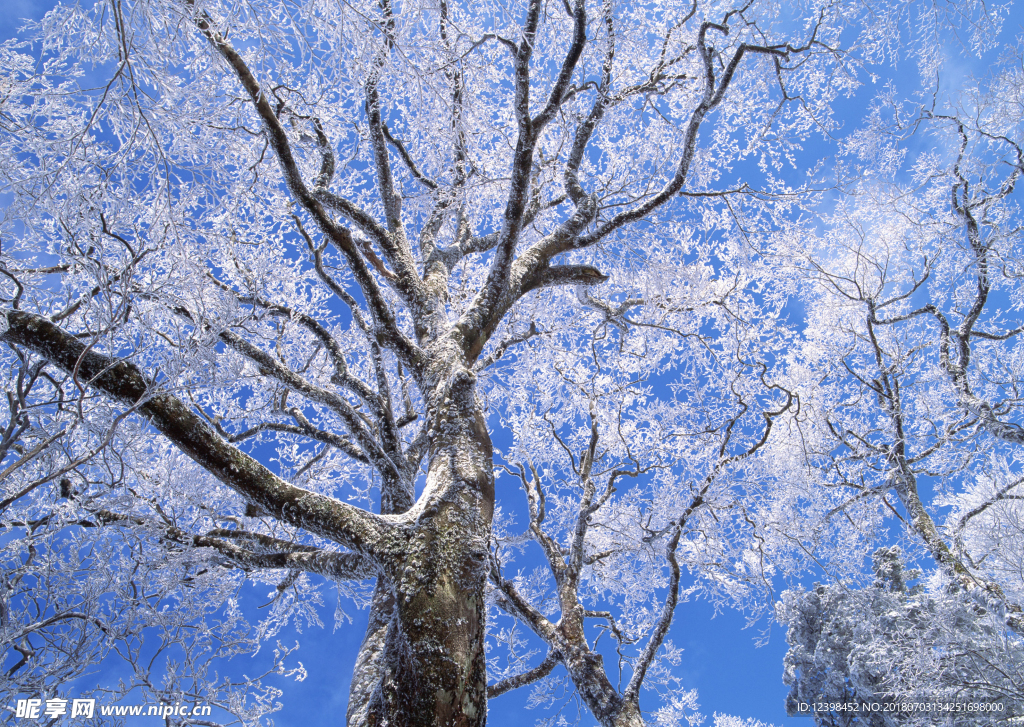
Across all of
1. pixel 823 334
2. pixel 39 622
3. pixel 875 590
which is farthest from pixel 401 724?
pixel 823 334

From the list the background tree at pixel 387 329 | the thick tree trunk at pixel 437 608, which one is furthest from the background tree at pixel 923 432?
the thick tree trunk at pixel 437 608

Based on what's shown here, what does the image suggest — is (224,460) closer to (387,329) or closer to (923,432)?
(387,329)

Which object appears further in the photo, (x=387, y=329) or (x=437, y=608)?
(x=387, y=329)

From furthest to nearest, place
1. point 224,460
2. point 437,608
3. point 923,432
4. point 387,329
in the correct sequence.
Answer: point 923,432 → point 387,329 → point 224,460 → point 437,608

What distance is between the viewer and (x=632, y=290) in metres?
7.03

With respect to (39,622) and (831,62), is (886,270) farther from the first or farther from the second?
(39,622)

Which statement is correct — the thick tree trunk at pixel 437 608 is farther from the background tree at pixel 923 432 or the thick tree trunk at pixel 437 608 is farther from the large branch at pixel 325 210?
the background tree at pixel 923 432

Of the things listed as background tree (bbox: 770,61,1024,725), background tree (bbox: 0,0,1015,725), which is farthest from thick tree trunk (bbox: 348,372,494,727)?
background tree (bbox: 770,61,1024,725)

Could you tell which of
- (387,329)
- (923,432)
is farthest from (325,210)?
(923,432)

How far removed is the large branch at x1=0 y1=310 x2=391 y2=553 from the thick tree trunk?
0.83 ft

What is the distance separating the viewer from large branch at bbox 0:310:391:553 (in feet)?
8.25

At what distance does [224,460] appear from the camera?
271 cm

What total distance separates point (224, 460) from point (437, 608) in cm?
142

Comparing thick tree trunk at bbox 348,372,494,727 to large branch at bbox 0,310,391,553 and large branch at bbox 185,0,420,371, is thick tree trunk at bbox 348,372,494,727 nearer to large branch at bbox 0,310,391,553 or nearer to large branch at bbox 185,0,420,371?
large branch at bbox 0,310,391,553
